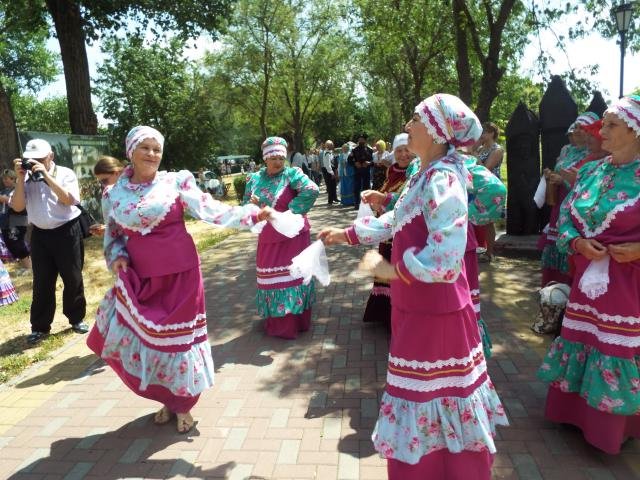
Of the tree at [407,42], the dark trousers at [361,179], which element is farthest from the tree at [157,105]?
the dark trousers at [361,179]

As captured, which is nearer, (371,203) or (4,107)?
(371,203)


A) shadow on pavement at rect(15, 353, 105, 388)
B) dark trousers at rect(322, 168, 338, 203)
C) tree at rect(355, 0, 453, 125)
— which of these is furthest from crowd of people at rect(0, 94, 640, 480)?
dark trousers at rect(322, 168, 338, 203)

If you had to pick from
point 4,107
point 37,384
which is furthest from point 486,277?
point 4,107

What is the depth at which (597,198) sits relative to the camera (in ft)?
9.45

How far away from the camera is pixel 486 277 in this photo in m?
7.03

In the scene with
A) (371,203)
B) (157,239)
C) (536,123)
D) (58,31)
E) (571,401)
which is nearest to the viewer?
(571,401)

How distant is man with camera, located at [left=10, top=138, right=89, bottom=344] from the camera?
4902 millimetres

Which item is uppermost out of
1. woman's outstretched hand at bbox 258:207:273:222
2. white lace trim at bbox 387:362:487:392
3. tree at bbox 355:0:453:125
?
tree at bbox 355:0:453:125

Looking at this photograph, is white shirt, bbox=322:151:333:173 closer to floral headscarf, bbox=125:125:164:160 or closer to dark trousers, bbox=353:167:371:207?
dark trousers, bbox=353:167:371:207

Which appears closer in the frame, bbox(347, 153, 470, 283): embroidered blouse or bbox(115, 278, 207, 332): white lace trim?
bbox(347, 153, 470, 283): embroidered blouse

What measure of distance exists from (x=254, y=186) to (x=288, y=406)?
2.43 m

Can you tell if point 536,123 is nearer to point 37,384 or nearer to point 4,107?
point 37,384

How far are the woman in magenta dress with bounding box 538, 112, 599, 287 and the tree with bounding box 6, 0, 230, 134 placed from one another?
38.8 feet

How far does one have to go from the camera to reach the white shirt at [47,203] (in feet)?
16.6
